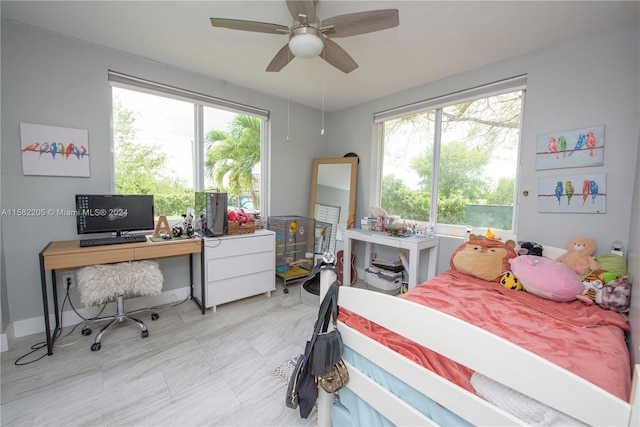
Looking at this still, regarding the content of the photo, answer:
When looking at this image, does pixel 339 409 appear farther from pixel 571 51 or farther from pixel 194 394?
pixel 571 51

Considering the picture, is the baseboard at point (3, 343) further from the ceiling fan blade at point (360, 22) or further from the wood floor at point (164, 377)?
the ceiling fan blade at point (360, 22)

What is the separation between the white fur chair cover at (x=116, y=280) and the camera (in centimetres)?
190

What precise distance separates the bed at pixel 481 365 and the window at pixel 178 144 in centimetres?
229

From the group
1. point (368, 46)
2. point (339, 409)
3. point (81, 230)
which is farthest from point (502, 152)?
point (81, 230)

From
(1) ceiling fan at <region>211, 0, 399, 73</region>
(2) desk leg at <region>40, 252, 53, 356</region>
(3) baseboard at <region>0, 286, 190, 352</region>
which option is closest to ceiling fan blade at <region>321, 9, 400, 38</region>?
(1) ceiling fan at <region>211, 0, 399, 73</region>

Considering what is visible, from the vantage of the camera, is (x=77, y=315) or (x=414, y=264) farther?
(x=414, y=264)

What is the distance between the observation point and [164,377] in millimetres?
1674

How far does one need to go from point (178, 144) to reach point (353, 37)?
203 centimetres

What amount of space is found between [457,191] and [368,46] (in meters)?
1.70

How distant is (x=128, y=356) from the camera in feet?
6.12

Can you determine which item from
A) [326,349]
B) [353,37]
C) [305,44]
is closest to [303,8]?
[305,44]

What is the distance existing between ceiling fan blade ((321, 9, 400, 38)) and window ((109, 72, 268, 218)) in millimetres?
1826

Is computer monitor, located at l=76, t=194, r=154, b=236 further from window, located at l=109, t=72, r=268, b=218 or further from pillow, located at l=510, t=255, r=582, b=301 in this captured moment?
pillow, located at l=510, t=255, r=582, b=301

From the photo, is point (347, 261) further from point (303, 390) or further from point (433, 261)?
point (303, 390)
